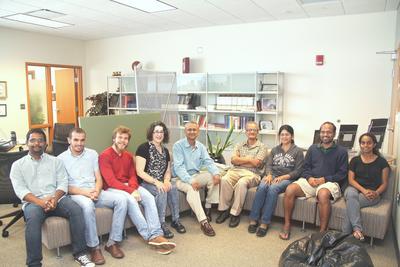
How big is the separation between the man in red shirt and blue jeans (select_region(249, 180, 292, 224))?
999 mm

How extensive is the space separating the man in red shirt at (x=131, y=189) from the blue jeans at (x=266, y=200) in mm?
999

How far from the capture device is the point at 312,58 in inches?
213

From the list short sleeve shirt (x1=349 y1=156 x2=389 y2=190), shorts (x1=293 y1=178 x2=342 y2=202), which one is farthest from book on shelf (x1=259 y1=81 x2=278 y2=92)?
short sleeve shirt (x1=349 y1=156 x2=389 y2=190)

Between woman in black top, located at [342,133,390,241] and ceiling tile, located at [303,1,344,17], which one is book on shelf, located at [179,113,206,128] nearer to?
ceiling tile, located at [303,1,344,17]

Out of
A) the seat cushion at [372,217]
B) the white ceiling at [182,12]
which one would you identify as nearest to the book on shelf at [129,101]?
the white ceiling at [182,12]

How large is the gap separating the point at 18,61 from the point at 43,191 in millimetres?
4831

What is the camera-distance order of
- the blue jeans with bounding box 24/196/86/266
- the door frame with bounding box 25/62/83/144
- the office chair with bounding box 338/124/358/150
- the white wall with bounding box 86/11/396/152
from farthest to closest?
the door frame with bounding box 25/62/83/144 → the white wall with bounding box 86/11/396/152 → the office chair with bounding box 338/124/358/150 → the blue jeans with bounding box 24/196/86/266

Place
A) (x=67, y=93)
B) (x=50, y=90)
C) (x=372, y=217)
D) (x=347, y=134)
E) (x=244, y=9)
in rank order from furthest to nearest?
(x=67, y=93) → (x=50, y=90) → (x=244, y=9) → (x=347, y=134) → (x=372, y=217)

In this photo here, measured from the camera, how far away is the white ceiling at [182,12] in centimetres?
457

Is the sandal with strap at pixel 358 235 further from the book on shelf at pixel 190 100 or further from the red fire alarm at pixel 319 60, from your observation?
the book on shelf at pixel 190 100

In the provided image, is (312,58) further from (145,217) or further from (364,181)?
(145,217)

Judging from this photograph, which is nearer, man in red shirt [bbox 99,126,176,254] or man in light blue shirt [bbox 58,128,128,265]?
man in light blue shirt [bbox 58,128,128,265]

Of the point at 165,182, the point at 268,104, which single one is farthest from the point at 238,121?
the point at 165,182

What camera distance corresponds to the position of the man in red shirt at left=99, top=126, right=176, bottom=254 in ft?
10.1
